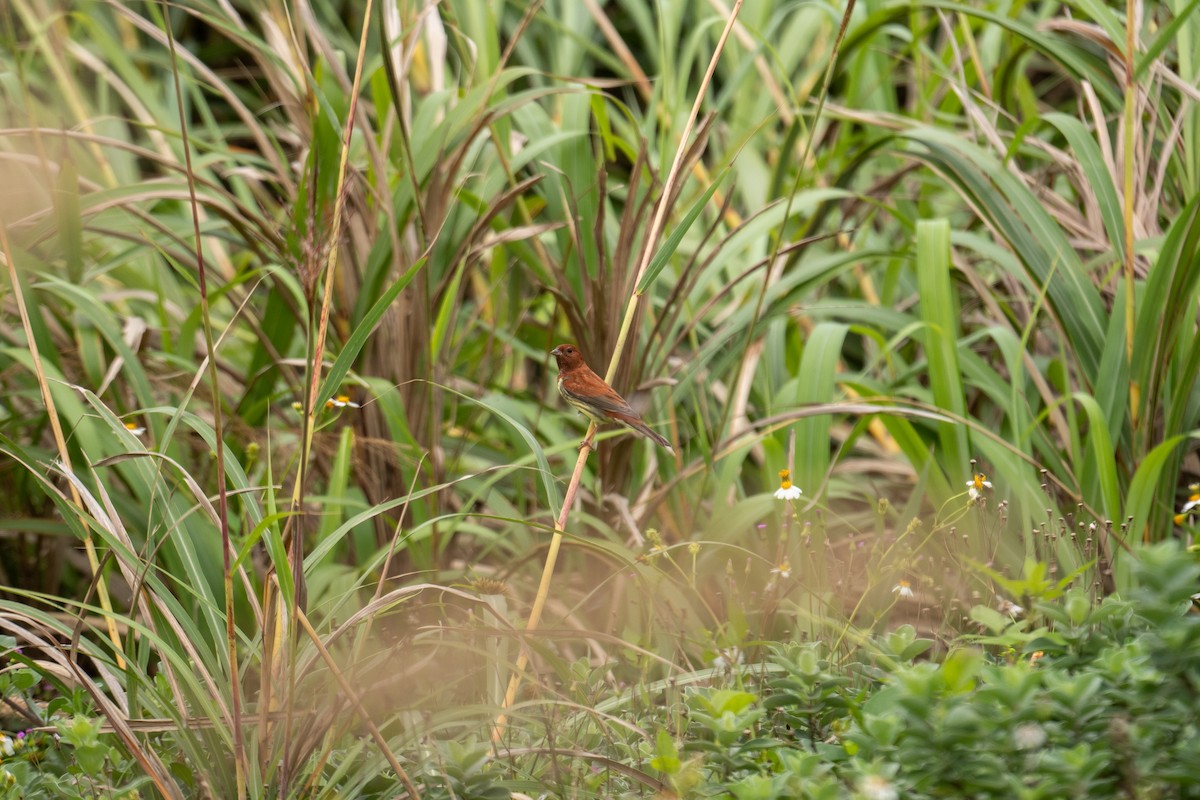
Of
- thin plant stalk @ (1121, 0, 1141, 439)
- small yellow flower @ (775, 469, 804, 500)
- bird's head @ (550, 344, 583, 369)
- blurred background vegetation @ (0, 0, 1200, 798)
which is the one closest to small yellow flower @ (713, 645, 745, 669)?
blurred background vegetation @ (0, 0, 1200, 798)

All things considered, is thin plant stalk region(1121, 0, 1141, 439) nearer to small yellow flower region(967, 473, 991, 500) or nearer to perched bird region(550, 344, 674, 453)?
small yellow flower region(967, 473, 991, 500)

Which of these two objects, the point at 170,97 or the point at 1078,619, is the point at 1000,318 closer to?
the point at 1078,619

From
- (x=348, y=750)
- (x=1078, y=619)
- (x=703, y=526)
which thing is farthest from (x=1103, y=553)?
(x=348, y=750)

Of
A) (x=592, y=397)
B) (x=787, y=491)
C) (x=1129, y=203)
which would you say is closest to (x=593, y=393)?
(x=592, y=397)

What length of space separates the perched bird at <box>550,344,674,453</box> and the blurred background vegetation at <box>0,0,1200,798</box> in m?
0.08

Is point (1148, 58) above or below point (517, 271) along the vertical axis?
above

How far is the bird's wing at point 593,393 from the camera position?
7.36 ft

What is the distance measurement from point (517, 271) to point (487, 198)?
0.34m

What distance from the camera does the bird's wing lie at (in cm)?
224

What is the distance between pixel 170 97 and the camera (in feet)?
14.9

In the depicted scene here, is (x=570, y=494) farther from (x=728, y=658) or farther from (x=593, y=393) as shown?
(x=593, y=393)

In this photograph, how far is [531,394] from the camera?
328cm

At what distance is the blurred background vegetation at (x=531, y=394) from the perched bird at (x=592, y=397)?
0.27ft

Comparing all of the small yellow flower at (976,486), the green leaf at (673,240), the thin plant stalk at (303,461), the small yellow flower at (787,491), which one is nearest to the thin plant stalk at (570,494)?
the green leaf at (673,240)
